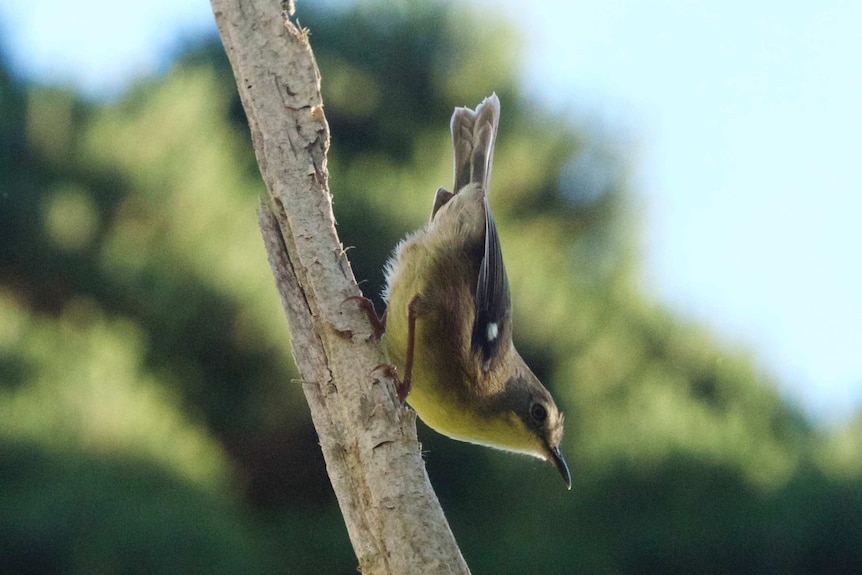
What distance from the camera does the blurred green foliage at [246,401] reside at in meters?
4.48

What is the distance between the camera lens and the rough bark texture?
152cm

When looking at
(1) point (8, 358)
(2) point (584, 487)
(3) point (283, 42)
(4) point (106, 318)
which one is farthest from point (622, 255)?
(3) point (283, 42)

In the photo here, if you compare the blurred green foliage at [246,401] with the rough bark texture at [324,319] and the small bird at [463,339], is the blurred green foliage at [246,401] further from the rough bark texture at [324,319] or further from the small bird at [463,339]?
the rough bark texture at [324,319]

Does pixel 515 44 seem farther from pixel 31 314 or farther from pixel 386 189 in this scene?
pixel 31 314

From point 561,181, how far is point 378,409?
21.9 ft

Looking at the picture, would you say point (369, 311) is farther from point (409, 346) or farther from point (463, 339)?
point (463, 339)

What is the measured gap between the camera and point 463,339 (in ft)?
6.97

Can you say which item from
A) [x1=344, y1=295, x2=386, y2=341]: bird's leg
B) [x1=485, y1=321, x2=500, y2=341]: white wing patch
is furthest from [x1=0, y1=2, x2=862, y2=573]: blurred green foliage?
[x1=344, y1=295, x2=386, y2=341]: bird's leg

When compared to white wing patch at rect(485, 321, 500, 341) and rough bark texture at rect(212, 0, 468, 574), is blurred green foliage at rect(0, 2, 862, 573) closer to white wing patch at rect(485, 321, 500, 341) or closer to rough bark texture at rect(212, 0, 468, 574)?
white wing patch at rect(485, 321, 500, 341)

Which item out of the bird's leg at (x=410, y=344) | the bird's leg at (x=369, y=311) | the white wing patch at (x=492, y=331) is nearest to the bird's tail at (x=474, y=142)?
the white wing patch at (x=492, y=331)

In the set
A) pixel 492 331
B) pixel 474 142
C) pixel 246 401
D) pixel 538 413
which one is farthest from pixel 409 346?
pixel 246 401

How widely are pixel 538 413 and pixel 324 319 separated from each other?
2.60 ft

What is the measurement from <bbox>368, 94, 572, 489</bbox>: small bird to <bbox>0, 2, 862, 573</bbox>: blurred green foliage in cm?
247

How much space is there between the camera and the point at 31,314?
5.98 meters
